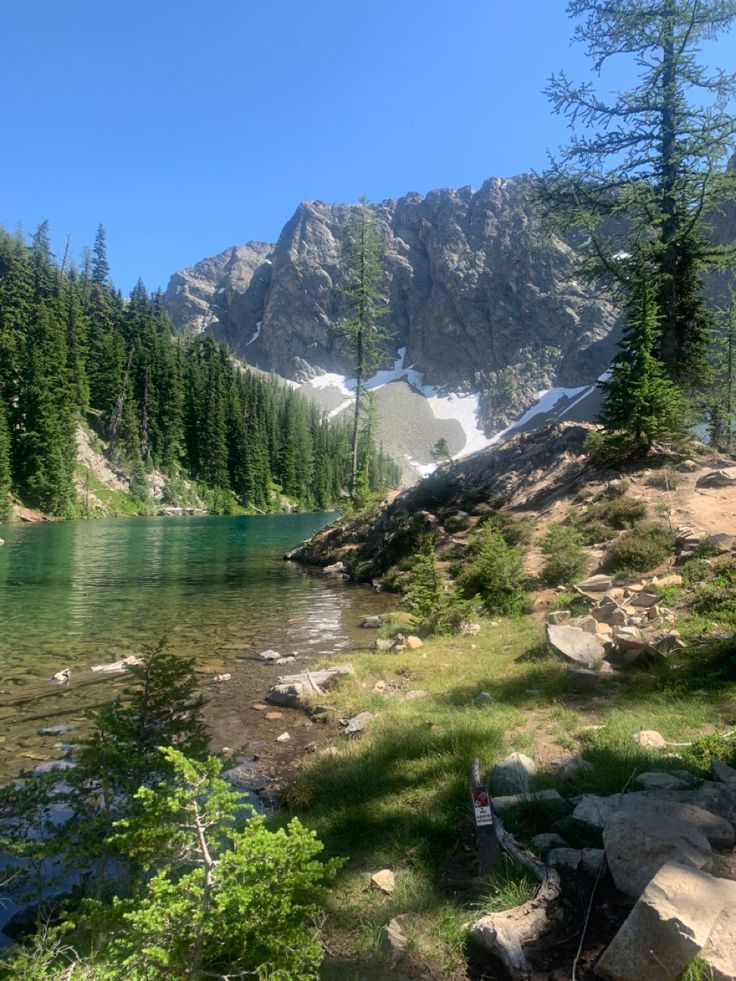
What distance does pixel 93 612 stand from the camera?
15.7 meters

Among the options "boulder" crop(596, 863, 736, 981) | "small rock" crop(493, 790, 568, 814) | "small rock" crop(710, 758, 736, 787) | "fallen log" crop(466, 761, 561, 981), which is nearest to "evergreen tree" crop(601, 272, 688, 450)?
"small rock" crop(710, 758, 736, 787)

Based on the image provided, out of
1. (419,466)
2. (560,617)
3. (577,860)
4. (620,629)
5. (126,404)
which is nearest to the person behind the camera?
(577,860)

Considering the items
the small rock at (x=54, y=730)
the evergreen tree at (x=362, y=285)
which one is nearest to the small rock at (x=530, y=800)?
the small rock at (x=54, y=730)

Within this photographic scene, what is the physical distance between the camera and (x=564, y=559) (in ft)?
43.5

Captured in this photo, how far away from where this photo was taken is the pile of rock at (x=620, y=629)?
7.71m

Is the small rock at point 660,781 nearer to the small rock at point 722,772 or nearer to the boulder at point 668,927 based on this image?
the small rock at point 722,772

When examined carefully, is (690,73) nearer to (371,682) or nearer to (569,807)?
(371,682)

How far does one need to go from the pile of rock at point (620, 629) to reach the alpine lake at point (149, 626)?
14.6 feet

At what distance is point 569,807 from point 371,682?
5.05m

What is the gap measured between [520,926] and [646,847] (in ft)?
2.87

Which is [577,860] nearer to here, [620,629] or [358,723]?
[358,723]

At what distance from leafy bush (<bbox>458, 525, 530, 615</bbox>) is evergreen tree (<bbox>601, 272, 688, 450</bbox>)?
6.35 m

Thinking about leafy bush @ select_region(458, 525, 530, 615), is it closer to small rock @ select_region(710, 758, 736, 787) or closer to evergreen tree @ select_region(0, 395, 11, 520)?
small rock @ select_region(710, 758, 736, 787)

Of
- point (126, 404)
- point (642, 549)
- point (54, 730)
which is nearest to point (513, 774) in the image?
point (54, 730)
